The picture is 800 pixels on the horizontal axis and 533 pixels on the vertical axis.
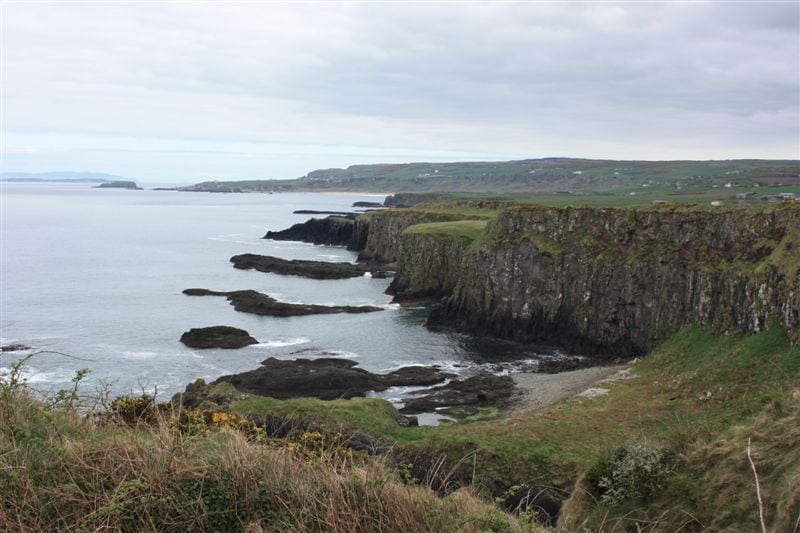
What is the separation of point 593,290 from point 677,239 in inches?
311

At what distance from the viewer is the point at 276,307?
67750 mm

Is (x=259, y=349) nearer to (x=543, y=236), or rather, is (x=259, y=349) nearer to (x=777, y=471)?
(x=543, y=236)

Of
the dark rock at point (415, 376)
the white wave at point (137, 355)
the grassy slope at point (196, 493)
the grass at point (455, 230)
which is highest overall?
the grassy slope at point (196, 493)

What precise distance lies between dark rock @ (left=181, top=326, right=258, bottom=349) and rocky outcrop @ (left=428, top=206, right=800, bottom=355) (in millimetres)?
17991

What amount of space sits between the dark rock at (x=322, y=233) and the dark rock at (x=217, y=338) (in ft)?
257

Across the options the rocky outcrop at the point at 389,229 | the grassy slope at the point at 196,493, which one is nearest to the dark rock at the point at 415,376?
the grassy slope at the point at 196,493

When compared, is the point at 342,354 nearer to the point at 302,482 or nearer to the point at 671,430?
the point at 671,430

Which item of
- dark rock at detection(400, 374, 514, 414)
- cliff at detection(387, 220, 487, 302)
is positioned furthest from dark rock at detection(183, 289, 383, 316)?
dark rock at detection(400, 374, 514, 414)

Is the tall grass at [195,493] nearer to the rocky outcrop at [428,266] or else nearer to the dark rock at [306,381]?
the dark rock at [306,381]

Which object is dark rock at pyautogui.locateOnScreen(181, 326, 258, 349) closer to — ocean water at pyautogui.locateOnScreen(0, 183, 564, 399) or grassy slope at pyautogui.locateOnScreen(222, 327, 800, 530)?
ocean water at pyautogui.locateOnScreen(0, 183, 564, 399)

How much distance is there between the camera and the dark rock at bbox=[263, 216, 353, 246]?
138 metres

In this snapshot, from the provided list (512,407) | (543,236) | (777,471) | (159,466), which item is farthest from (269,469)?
(543,236)

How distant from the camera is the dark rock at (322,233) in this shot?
5418 inches

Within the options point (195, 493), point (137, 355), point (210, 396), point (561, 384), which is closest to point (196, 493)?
point (195, 493)
